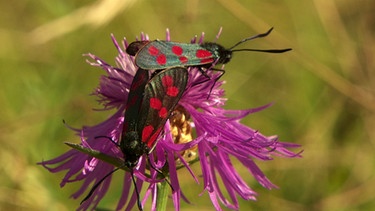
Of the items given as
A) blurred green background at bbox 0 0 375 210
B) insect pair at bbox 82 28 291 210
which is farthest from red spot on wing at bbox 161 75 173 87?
blurred green background at bbox 0 0 375 210

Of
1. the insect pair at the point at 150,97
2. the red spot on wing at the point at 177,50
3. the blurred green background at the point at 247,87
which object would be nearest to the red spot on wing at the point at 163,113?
the insect pair at the point at 150,97

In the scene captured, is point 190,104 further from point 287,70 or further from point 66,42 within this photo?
point 287,70

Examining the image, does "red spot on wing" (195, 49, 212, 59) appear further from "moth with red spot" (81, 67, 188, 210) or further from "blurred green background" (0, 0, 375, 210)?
"blurred green background" (0, 0, 375, 210)

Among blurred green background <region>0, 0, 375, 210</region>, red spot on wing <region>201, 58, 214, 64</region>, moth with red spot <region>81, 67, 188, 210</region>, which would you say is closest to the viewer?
moth with red spot <region>81, 67, 188, 210</region>

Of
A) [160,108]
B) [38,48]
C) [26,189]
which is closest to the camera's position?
[160,108]

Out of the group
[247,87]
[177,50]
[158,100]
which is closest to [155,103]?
[158,100]

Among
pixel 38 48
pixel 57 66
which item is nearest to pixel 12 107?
pixel 57 66
